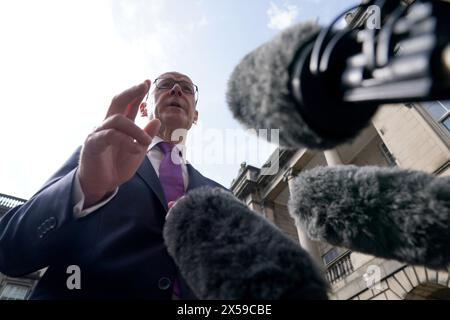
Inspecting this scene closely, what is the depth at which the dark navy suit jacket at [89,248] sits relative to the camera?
115 centimetres

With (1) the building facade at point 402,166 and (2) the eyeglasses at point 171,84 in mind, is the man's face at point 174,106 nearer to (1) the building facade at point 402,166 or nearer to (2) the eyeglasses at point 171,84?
(2) the eyeglasses at point 171,84

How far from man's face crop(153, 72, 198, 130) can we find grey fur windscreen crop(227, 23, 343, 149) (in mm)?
1282

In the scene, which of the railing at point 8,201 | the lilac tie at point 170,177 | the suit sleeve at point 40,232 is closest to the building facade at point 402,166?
the lilac tie at point 170,177

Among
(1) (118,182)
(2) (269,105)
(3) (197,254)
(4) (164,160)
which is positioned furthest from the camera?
(4) (164,160)

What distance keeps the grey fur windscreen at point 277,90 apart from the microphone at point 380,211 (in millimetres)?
451

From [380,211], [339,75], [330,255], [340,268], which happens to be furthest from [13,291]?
[339,75]

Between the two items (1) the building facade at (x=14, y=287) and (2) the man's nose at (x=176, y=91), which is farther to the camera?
(1) the building facade at (x=14, y=287)

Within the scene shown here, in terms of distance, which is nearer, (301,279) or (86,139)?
(301,279)

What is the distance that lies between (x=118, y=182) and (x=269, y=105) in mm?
841

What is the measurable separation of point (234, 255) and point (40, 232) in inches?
35.8

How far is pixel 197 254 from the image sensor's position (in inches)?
33.4

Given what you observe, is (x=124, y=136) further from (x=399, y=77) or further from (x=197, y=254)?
(x=399, y=77)

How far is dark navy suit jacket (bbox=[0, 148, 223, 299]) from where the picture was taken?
1147mm
